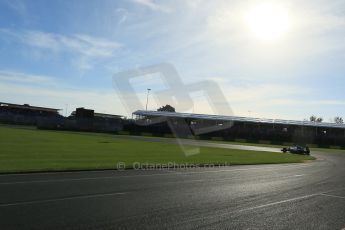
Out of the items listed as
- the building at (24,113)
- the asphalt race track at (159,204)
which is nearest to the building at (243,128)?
the building at (24,113)

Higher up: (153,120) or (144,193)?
(153,120)

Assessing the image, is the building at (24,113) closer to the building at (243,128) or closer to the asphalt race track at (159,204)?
the building at (243,128)

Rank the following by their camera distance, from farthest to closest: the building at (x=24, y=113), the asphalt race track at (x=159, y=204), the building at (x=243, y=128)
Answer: the building at (x=243, y=128), the building at (x=24, y=113), the asphalt race track at (x=159, y=204)

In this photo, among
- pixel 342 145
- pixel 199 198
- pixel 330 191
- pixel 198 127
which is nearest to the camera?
pixel 199 198

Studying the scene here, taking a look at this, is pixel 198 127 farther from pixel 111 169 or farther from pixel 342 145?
pixel 111 169

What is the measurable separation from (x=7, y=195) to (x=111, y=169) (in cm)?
1013

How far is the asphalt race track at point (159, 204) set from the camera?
30.5 ft

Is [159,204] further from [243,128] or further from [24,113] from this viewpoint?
[24,113]

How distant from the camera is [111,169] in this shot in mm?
21828

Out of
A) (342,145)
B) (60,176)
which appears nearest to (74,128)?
(342,145)

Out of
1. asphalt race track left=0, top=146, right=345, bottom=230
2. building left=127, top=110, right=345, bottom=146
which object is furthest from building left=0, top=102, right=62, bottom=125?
asphalt race track left=0, top=146, right=345, bottom=230

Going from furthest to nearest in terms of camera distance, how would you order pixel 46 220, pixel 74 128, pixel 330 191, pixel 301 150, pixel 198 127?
pixel 198 127 → pixel 74 128 → pixel 301 150 → pixel 330 191 → pixel 46 220

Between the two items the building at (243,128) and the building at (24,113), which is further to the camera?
the building at (243,128)

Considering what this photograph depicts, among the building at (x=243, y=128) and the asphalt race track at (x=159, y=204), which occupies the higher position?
the building at (x=243, y=128)
